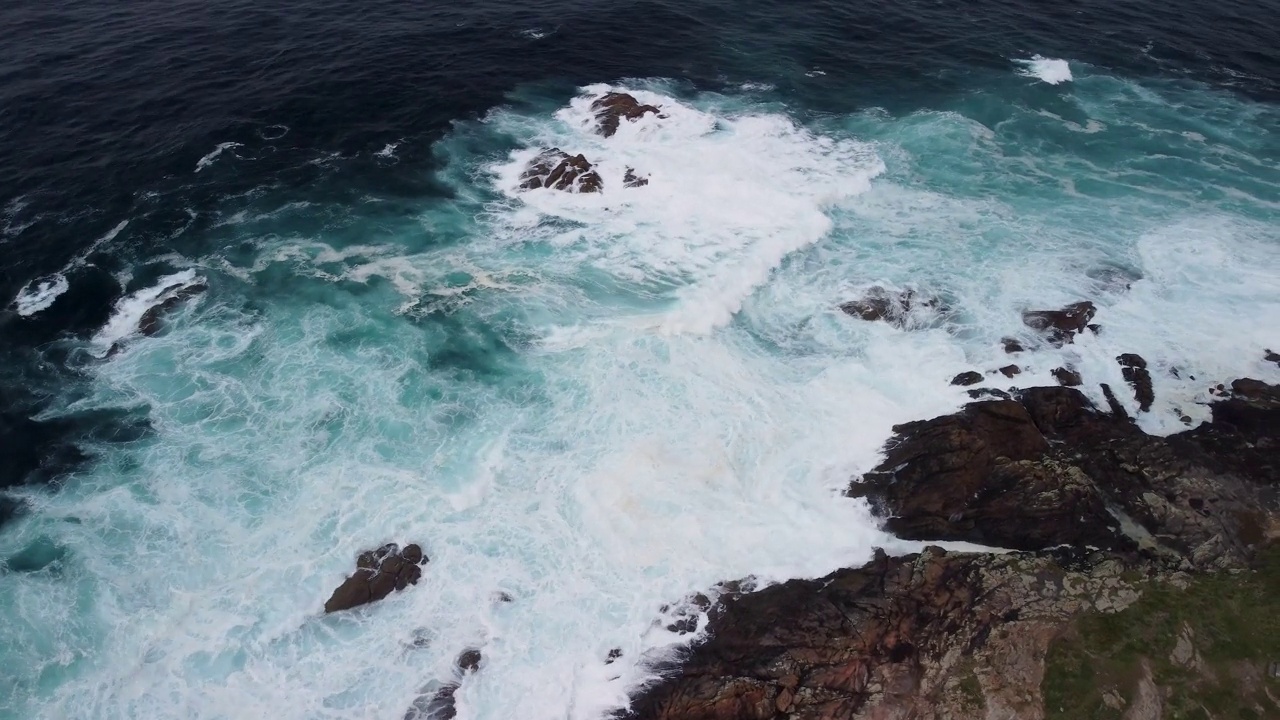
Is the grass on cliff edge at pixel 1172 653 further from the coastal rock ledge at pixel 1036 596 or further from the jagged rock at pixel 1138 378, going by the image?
the jagged rock at pixel 1138 378

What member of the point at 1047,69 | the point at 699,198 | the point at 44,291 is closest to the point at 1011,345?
the point at 699,198

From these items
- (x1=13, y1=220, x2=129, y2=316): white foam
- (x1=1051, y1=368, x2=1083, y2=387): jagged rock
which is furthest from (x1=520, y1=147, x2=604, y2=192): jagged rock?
(x1=1051, y1=368, x2=1083, y2=387): jagged rock

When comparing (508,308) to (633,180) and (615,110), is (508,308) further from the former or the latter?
(615,110)

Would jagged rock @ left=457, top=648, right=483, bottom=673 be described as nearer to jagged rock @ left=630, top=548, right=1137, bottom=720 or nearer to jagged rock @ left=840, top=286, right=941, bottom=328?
jagged rock @ left=630, top=548, right=1137, bottom=720

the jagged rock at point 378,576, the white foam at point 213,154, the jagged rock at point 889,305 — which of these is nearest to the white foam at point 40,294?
the white foam at point 213,154

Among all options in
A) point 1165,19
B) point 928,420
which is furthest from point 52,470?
point 1165,19
